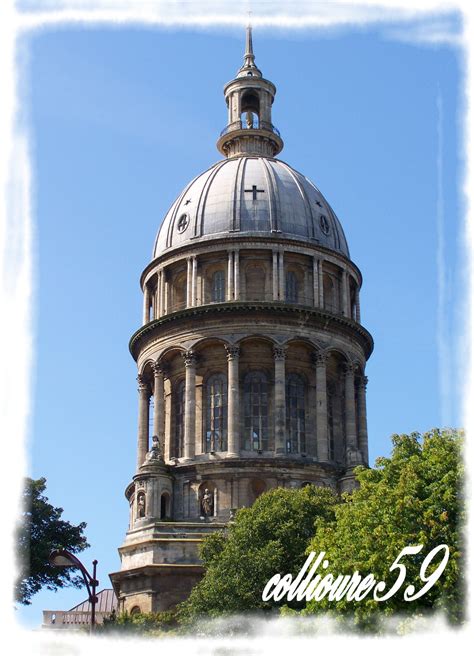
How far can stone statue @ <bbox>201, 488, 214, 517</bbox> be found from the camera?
6034 cm

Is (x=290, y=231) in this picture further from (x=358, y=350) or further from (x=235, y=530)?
(x=235, y=530)

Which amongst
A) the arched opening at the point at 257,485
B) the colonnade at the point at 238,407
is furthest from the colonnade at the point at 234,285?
the arched opening at the point at 257,485

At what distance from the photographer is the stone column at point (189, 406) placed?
62.9 m

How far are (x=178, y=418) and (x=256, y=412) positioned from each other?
4654mm

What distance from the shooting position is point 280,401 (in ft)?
208

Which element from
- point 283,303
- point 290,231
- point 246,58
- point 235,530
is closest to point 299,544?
point 235,530

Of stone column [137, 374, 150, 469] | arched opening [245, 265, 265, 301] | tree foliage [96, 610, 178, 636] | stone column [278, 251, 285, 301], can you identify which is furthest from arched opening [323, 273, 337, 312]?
tree foliage [96, 610, 178, 636]

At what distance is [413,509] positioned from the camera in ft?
117

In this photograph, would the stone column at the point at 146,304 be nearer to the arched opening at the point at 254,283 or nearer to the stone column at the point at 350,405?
the arched opening at the point at 254,283

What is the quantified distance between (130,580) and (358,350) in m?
20.0

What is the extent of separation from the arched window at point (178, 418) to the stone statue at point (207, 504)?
14.0 ft

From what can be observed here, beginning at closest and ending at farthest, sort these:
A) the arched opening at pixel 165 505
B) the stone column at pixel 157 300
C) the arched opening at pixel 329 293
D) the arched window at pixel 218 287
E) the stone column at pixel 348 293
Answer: the arched opening at pixel 165 505
the arched window at pixel 218 287
the stone column at pixel 157 300
the arched opening at pixel 329 293
the stone column at pixel 348 293

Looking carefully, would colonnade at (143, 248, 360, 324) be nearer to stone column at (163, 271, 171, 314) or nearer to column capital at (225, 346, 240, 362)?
stone column at (163, 271, 171, 314)

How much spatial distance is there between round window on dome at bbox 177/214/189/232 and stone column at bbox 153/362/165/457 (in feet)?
28.9
